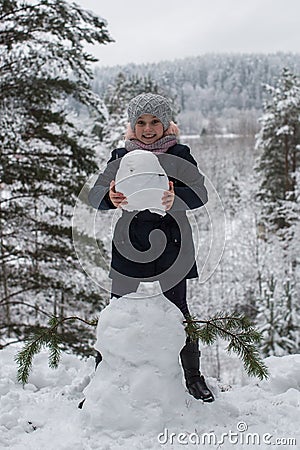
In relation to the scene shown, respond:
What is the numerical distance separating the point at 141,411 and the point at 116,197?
3.53 ft

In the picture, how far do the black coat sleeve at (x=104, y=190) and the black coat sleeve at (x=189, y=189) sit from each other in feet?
1.06

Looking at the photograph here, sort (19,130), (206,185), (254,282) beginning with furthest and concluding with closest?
(254,282), (19,130), (206,185)

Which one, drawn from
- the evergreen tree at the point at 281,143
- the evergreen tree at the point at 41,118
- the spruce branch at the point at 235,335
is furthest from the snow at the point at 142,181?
the evergreen tree at the point at 281,143

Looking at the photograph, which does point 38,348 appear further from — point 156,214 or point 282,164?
point 282,164

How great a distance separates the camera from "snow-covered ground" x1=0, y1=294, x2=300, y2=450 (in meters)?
2.46

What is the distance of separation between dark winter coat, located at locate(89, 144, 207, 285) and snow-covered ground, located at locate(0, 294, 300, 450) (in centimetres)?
17

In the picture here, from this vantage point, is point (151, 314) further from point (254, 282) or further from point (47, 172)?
point (254, 282)

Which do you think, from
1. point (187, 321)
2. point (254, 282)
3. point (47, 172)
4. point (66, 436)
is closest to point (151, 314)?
point (187, 321)

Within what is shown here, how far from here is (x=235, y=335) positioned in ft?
9.04

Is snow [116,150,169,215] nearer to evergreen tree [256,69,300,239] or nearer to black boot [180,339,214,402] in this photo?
black boot [180,339,214,402]

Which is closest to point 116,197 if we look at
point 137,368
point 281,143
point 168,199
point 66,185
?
point 168,199

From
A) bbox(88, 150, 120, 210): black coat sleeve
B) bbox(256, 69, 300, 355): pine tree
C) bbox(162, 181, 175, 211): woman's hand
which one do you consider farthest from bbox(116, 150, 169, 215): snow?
bbox(256, 69, 300, 355): pine tree

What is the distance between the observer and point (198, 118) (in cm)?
6378

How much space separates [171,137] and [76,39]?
192 inches
